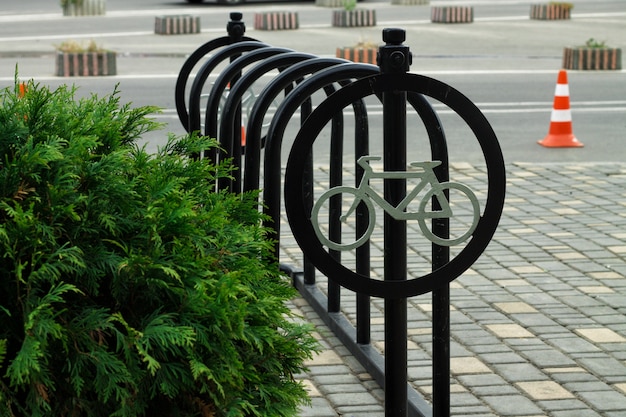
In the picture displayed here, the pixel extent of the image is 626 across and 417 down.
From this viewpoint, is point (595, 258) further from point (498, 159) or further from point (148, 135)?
point (148, 135)

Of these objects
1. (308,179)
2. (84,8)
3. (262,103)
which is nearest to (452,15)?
(84,8)

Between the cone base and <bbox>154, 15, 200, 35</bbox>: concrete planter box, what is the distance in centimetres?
1364

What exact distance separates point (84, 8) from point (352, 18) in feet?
24.0

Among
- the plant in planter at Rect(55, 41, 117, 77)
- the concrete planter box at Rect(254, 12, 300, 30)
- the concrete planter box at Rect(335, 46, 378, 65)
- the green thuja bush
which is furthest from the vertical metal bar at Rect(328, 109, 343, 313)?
the concrete planter box at Rect(254, 12, 300, 30)

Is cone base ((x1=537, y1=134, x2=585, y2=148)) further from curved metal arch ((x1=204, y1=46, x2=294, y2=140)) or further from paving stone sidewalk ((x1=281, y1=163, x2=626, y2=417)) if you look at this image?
curved metal arch ((x1=204, y1=46, x2=294, y2=140))

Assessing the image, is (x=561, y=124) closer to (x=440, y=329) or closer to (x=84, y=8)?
(x=440, y=329)

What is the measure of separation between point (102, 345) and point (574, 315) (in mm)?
3409

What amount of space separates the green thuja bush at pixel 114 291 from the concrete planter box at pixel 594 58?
15750 mm

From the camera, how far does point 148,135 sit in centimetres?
1148

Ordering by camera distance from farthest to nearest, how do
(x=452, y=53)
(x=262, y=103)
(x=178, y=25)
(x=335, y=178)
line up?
(x=178, y=25)
(x=452, y=53)
(x=335, y=178)
(x=262, y=103)

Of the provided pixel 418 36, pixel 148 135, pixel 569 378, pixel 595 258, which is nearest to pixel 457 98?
pixel 569 378

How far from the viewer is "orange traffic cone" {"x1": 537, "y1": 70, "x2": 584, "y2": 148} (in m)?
11.0

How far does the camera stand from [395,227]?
366 cm

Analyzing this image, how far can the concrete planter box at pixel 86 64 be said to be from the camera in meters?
16.9
